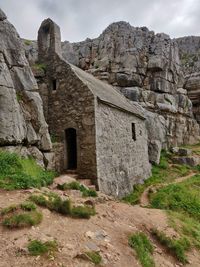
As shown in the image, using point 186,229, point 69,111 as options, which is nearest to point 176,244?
point 186,229

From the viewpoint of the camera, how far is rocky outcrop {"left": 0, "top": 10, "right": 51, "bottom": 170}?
12.3 meters

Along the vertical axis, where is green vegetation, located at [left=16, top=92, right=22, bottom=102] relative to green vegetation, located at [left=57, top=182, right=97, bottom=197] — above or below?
above

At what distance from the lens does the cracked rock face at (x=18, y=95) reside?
12.3 meters

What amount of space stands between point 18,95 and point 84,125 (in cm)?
441

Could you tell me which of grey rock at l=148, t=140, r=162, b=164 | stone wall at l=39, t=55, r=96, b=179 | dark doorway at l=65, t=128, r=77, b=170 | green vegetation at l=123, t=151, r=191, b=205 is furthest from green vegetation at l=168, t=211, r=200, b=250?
grey rock at l=148, t=140, r=162, b=164

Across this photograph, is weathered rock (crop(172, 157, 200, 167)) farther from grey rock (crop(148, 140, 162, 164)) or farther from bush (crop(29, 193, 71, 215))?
bush (crop(29, 193, 71, 215))

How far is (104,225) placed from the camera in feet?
27.1

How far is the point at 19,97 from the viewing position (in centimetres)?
1389

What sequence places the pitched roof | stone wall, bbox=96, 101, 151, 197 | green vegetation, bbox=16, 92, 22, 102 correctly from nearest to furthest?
green vegetation, bbox=16, 92, 22, 102 → stone wall, bbox=96, 101, 151, 197 → the pitched roof

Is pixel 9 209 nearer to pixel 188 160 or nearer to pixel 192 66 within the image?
pixel 188 160

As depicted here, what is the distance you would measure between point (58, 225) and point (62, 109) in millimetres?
11347

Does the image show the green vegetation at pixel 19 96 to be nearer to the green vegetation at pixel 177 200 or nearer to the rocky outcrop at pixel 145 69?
the green vegetation at pixel 177 200

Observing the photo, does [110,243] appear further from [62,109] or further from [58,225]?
[62,109]

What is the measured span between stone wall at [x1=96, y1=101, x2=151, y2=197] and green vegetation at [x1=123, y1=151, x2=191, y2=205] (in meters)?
0.52
